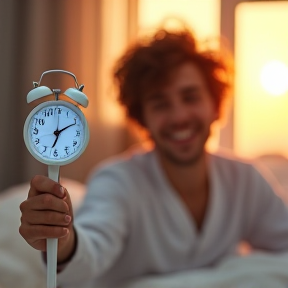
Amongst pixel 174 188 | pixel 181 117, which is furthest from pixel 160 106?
pixel 174 188

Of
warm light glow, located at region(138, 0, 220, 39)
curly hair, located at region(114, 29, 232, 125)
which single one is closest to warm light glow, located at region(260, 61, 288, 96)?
warm light glow, located at region(138, 0, 220, 39)

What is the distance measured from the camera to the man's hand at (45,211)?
2.05ft

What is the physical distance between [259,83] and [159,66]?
114 centimetres

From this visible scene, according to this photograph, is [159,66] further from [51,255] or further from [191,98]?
[51,255]

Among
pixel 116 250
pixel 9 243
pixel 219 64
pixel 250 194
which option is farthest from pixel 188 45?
pixel 9 243

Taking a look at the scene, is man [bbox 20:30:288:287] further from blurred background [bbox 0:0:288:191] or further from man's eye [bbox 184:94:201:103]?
blurred background [bbox 0:0:288:191]

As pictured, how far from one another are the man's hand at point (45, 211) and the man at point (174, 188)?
1.49 ft

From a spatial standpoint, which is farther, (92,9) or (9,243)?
(92,9)

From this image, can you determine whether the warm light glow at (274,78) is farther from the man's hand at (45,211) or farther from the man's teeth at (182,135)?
the man's hand at (45,211)

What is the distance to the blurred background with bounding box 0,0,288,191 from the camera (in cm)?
228

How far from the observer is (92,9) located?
2299 millimetres

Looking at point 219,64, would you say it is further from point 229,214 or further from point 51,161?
point 51,161

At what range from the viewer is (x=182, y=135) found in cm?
129

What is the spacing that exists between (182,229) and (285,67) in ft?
4.15
